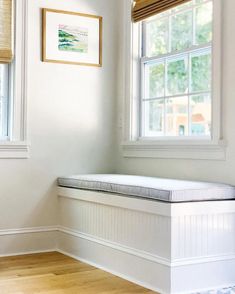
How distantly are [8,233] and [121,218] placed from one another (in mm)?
1156

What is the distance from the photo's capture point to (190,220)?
301 centimetres

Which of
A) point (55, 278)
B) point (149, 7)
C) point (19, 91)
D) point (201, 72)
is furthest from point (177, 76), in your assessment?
point (55, 278)

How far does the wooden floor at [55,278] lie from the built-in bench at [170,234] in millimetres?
139

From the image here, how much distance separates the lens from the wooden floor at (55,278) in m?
3.08

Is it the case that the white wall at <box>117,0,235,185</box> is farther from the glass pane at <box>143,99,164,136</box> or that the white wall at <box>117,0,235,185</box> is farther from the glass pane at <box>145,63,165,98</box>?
the glass pane at <box>145,63,165,98</box>

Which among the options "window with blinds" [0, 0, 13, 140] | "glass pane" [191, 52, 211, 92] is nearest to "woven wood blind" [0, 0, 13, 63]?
"window with blinds" [0, 0, 13, 140]

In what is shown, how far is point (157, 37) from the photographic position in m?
4.24

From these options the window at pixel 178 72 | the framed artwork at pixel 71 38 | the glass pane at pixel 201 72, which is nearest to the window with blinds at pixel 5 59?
the framed artwork at pixel 71 38

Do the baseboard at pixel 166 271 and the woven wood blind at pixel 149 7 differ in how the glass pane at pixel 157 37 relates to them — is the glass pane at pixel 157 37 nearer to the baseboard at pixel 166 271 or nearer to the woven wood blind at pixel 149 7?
the woven wood blind at pixel 149 7

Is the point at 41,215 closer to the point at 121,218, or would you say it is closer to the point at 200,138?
the point at 121,218

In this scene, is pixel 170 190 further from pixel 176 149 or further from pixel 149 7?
pixel 149 7

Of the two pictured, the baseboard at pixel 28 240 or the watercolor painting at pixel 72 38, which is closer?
the baseboard at pixel 28 240

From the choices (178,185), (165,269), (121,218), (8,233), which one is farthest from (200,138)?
(8,233)

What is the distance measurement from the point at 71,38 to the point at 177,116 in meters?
1.19
